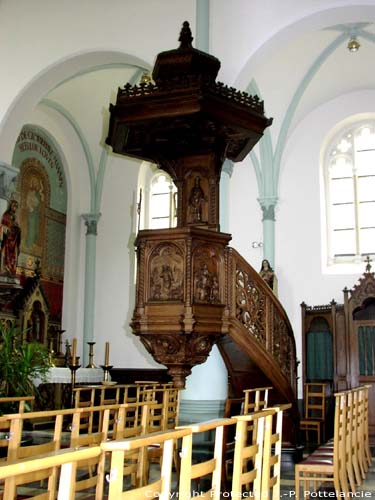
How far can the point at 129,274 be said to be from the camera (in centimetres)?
1347

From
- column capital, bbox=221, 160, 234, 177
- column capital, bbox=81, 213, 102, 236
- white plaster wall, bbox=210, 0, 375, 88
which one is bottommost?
column capital, bbox=221, 160, 234, 177

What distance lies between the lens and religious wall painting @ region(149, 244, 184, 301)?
19.6ft

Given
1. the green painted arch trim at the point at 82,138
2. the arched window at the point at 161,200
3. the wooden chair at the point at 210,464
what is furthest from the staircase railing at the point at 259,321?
the green painted arch trim at the point at 82,138

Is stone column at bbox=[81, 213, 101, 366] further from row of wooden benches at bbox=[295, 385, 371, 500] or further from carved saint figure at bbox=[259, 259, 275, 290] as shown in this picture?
row of wooden benches at bbox=[295, 385, 371, 500]

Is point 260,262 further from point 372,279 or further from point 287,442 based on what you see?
point 287,442

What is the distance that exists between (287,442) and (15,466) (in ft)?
21.2

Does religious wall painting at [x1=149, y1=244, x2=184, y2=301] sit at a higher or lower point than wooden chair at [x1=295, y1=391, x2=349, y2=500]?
higher

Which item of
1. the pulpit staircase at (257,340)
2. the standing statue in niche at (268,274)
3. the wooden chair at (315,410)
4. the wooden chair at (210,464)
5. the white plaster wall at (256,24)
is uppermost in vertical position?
the white plaster wall at (256,24)

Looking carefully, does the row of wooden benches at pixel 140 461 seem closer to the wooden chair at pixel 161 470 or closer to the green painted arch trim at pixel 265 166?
the wooden chair at pixel 161 470

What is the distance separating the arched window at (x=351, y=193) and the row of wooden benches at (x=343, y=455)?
5.85 metres

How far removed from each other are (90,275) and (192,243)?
7.79 meters

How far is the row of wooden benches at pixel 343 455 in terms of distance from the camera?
4863 mm

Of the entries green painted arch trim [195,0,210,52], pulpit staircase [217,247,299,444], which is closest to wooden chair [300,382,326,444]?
pulpit staircase [217,247,299,444]

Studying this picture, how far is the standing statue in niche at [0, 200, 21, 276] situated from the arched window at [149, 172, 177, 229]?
150 inches
